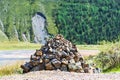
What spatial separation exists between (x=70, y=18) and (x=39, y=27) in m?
19.4

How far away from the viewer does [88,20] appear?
552ft

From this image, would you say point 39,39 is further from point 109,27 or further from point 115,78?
point 115,78

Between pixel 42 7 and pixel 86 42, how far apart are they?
24907 mm

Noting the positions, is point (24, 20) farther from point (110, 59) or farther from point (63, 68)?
point (63, 68)

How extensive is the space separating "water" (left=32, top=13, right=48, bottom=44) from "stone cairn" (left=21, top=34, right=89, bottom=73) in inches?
→ 4859

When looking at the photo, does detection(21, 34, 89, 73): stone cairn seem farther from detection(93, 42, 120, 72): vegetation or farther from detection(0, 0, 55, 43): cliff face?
detection(0, 0, 55, 43): cliff face

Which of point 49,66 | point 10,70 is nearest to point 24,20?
point 10,70

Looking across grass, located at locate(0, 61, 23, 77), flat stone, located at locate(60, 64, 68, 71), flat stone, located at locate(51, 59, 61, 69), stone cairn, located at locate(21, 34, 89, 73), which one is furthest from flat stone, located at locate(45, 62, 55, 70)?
grass, located at locate(0, 61, 23, 77)

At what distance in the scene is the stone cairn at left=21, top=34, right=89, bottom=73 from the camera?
18.1 meters

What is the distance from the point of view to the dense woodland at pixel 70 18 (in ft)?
504

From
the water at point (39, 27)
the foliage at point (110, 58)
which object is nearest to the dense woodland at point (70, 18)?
the water at point (39, 27)

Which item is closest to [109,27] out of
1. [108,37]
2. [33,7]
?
Result: [108,37]

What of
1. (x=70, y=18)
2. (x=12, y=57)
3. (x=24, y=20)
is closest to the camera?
(x=12, y=57)

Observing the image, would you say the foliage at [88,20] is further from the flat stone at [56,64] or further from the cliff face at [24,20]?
the flat stone at [56,64]
